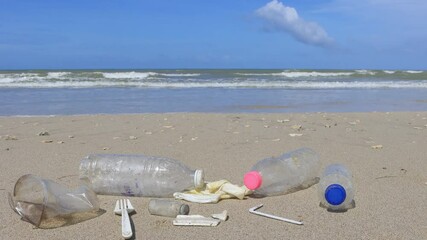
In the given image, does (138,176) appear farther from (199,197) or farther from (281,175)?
(281,175)

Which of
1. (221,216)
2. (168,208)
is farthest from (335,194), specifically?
(168,208)

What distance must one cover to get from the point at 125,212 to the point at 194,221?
14.9 inches

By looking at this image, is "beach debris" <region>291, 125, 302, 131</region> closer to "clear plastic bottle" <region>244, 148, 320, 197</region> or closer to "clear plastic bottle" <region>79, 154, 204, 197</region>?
"clear plastic bottle" <region>244, 148, 320, 197</region>

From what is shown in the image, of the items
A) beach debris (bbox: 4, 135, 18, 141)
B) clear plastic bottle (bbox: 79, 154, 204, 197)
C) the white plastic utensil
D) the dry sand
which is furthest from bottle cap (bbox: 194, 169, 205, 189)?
beach debris (bbox: 4, 135, 18, 141)

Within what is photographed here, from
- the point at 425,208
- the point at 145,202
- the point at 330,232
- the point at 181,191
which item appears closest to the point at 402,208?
the point at 425,208

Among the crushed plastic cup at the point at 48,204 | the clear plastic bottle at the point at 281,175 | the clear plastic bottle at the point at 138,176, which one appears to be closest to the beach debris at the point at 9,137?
the clear plastic bottle at the point at 138,176

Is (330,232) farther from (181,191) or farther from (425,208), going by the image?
(181,191)

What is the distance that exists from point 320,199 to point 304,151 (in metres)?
0.74

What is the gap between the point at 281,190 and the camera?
8.83 feet

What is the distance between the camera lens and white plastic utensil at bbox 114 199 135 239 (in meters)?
2.07

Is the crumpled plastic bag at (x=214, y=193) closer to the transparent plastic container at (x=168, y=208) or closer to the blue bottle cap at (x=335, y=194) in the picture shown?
the transparent plastic container at (x=168, y=208)

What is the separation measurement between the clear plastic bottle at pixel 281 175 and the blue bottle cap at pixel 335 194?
393mm

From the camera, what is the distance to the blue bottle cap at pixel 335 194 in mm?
2305

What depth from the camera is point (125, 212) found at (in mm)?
2303
